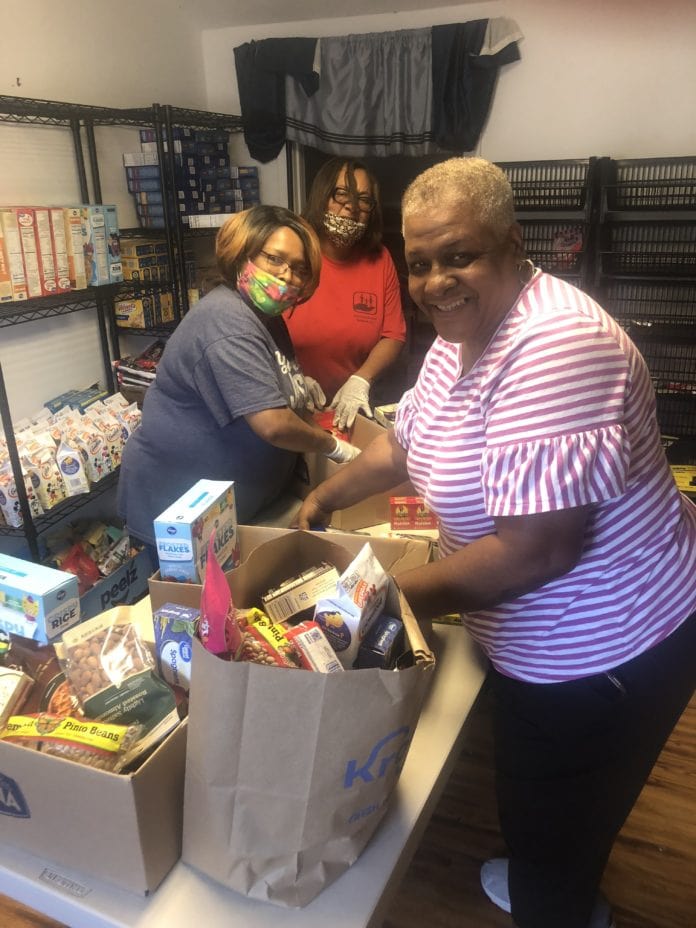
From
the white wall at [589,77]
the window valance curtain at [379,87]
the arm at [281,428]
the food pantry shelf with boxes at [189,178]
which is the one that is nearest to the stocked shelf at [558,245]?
the white wall at [589,77]

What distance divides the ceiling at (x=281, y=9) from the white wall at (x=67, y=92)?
0.10 metres

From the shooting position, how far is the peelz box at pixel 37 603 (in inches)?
37.1

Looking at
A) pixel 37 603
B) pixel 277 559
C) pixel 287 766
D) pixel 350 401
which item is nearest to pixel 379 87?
pixel 350 401

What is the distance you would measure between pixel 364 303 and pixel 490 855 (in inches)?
69.1

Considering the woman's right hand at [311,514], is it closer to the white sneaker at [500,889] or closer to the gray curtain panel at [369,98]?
the white sneaker at [500,889]

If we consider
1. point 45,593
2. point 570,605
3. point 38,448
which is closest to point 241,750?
point 45,593

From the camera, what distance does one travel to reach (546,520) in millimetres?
861

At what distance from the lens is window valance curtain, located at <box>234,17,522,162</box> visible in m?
2.98

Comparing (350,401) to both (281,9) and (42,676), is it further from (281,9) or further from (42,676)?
(281,9)

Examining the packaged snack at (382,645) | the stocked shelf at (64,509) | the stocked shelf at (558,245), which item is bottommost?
the stocked shelf at (64,509)

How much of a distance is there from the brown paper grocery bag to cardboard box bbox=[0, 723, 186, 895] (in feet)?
0.09

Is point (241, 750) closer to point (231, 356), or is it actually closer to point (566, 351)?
point (566, 351)

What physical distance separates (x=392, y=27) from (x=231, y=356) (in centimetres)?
245

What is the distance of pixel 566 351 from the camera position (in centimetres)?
84
